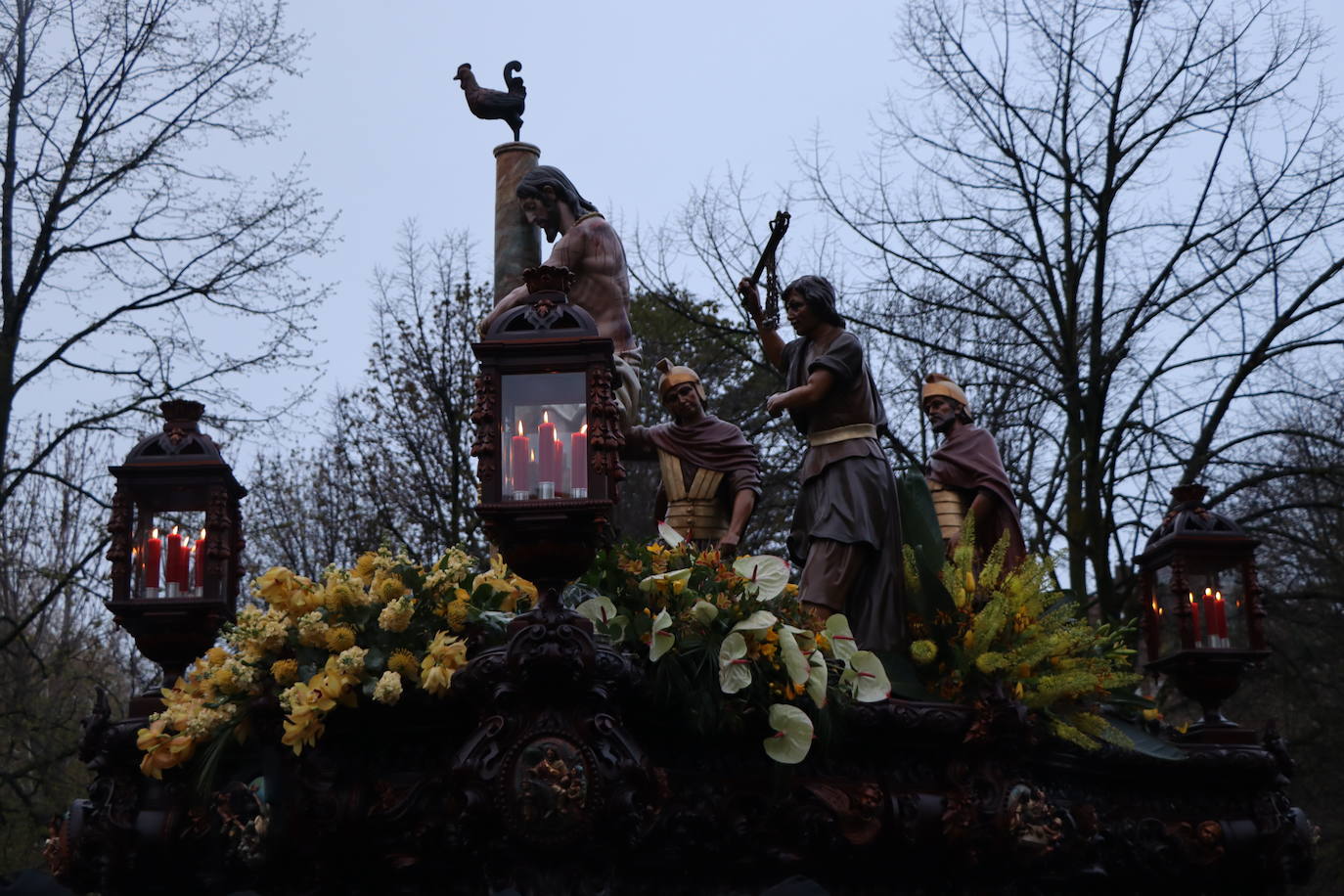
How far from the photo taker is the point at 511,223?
15586 mm

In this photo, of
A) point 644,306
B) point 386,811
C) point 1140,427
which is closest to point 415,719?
point 386,811

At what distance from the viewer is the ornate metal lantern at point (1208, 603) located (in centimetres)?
951

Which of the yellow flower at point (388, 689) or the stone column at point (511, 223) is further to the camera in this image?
the stone column at point (511, 223)

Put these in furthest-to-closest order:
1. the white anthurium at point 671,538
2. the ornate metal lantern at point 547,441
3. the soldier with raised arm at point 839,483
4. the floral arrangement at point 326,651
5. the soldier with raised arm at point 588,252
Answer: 1. the soldier with raised arm at point 588,252
2. the soldier with raised arm at point 839,483
3. the white anthurium at point 671,538
4. the floral arrangement at point 326,651
5. the ornate metal lantern at point 547,441

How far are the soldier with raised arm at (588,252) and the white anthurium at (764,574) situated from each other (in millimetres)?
3321

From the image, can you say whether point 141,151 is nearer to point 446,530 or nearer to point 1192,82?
point 446,530

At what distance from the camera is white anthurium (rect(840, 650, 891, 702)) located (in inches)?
285

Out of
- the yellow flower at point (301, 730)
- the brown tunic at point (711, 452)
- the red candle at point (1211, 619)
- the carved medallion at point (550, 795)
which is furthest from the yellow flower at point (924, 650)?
the yellow flower at point (301, 730)

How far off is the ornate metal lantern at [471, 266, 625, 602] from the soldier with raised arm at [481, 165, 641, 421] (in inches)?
148

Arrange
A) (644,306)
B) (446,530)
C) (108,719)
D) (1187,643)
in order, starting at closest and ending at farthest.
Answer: (108,719)
(1187,643)
(446,530)
(644,306)

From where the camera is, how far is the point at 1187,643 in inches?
375

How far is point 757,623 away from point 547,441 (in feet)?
3.92

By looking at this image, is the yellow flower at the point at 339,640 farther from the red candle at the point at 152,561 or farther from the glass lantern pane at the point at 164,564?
the red candle at the point at 152,561

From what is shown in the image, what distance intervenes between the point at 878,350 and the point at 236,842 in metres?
17.5
